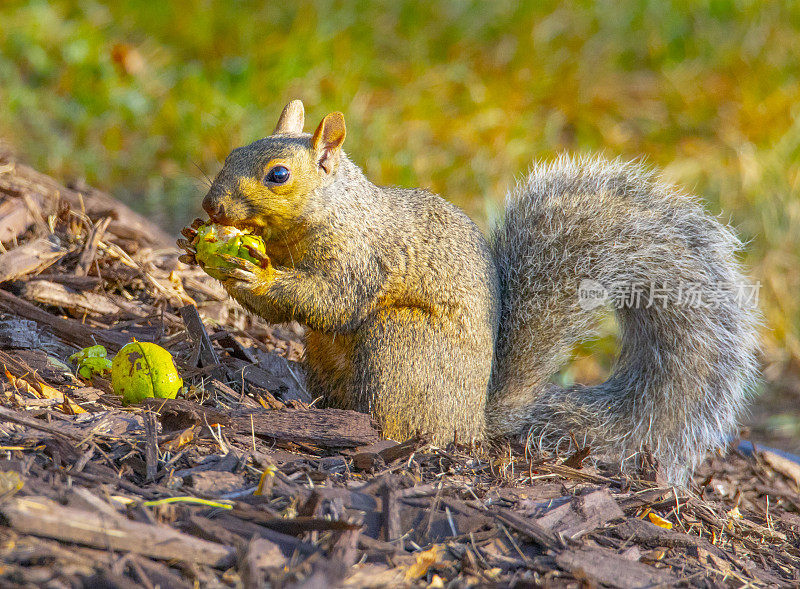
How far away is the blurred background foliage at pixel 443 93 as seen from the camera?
20.2 feet

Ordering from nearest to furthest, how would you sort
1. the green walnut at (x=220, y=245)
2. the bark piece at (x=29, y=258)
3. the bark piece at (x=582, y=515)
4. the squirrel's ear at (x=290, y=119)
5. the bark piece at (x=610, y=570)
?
1. the bark piece at (x=610, y=570)
2. the bark piece at (x=582, y=515)
3. the green walnut at (x=220, y=245)
4. the bark piece at (x=29, y=258)
5. the squirrel's ear at (x=290, y=119)

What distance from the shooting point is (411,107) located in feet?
23.0

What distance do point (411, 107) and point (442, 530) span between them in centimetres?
538

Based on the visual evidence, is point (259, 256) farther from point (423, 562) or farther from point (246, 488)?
point (423, 562)

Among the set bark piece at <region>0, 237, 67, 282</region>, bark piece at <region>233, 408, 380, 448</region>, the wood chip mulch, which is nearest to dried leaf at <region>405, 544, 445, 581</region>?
the wood chip mulch

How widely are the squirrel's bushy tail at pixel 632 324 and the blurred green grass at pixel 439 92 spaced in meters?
2.54

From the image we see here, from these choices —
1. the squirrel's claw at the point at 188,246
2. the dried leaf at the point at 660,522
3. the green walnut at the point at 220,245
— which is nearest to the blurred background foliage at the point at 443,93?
the squirrel's claw at the point at 188,246

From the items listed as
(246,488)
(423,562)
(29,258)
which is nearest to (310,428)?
(246,488)

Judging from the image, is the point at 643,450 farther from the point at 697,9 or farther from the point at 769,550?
the point at 697,9

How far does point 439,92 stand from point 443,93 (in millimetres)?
42

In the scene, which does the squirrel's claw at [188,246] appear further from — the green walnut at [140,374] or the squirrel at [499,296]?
the green walnut at [140,374]

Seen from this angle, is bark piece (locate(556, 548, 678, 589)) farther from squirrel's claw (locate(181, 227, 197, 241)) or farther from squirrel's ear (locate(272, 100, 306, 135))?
squirrel's ear (locate(272, 100, 306, 135))

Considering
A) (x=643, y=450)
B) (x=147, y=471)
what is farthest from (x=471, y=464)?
(x=147, y=471)

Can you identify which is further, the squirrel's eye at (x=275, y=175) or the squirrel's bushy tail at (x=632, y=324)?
the squirrel's bushy tail at (x=632, y=324)
